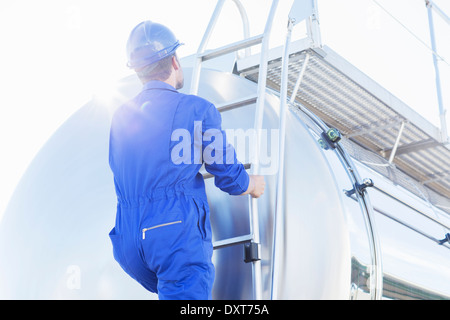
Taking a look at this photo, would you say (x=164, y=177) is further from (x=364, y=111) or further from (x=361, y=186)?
(x=364, y=111)

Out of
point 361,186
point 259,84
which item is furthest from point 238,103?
point 361,186

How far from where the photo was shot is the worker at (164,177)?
7.25 ft

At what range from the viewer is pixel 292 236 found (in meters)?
2.53

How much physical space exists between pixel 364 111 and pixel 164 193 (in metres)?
2.63

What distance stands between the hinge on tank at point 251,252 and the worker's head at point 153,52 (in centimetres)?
86

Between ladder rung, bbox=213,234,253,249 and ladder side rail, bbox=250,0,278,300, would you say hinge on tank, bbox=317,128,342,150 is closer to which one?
ladder side rail, bbox=250,0,278,300

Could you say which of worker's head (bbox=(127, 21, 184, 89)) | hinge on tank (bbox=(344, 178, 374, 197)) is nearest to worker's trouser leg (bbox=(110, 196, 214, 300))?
worker's head (bbox=(127, 21, 184, 89))

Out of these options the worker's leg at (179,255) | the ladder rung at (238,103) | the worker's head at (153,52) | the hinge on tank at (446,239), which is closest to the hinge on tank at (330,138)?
the ladder rung at (238,103)

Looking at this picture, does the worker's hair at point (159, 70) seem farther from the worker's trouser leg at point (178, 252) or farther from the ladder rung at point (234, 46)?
the worker's trouser leg at point (178, 252)

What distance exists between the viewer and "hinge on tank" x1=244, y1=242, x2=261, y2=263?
96.4 inches
